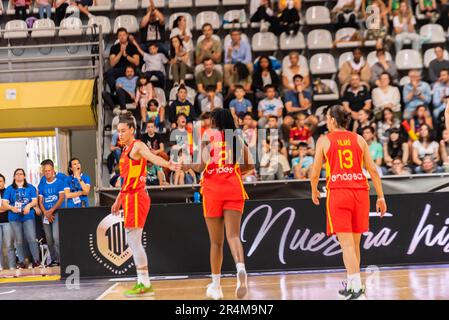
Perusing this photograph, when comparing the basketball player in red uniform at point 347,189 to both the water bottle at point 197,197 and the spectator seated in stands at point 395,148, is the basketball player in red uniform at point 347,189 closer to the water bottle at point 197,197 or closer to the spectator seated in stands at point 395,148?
the water bottle at point 197,197

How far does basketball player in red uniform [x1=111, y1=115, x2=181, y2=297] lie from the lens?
9.05 meters

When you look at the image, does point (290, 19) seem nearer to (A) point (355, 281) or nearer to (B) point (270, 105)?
(B) point (270, 105)

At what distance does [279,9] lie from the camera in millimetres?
17109

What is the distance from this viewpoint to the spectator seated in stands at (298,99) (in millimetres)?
15107

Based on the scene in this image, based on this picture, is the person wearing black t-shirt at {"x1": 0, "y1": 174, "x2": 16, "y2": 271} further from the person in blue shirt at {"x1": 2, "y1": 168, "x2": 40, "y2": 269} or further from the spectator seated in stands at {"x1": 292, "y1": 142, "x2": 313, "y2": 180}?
the spectator seated in stands at {"x1": 292, "y1": 142, "x2": 313, "y2": 180}

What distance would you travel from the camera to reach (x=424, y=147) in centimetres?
1393

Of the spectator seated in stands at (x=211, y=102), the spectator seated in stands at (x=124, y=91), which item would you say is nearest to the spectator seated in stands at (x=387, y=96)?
the spectator seated in stands at (x=211, y=102)

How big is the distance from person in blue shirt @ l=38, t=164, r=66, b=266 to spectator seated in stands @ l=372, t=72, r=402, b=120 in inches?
244

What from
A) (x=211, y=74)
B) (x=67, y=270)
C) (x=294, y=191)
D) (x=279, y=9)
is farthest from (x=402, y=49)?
(x=67, y=270)

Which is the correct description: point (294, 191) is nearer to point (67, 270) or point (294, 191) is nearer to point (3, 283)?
point (67, 270)

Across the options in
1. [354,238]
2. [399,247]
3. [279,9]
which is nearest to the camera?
[354,238]

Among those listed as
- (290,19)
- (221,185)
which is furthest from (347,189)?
(290,19)

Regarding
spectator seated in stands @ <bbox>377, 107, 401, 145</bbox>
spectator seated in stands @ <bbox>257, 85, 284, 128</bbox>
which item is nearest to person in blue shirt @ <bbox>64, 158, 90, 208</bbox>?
spectator seated in stands @ <bbox>257, 85, 284, 128</bbox>

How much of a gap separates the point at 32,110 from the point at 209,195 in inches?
338
